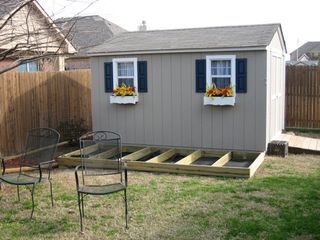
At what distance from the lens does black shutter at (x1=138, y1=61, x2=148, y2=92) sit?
10.6 m

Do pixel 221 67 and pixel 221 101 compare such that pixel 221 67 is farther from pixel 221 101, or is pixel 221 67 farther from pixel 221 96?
pixel 221 101

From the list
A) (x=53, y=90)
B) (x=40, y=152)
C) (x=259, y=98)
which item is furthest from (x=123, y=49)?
(x=40, y=152)

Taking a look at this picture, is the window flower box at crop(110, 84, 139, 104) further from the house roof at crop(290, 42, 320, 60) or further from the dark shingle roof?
the house roof at crop(290, 42, 320, 60)

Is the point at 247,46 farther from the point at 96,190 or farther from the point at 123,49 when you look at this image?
the point at 96,190

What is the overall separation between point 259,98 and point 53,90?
19.0 feet

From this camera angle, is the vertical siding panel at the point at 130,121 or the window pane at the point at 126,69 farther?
the vertical siding panel at the point at 130,121

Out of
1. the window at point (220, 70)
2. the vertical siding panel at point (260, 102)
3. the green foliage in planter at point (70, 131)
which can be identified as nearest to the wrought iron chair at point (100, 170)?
the green foliage in planter at point (70, 131)

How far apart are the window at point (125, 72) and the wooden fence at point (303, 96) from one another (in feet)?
19.3

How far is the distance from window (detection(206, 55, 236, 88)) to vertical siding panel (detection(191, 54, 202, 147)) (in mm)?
371

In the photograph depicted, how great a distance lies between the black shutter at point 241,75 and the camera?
962 centimetres

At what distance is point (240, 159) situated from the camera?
32.2 ft

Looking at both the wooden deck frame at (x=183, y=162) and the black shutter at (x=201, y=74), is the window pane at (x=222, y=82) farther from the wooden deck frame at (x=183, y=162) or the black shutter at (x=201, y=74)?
the wooden deck frame at (x=183, y=162)

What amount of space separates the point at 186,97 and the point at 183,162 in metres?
2.05

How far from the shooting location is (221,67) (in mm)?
9852
